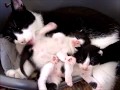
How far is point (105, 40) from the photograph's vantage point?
4.50ft

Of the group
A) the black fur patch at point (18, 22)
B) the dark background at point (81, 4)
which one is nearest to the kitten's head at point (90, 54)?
the black fur patch at point (18, 22)

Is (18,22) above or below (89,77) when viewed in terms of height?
above

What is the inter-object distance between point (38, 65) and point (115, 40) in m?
0.41

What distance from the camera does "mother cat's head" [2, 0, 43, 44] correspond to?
1.21 m

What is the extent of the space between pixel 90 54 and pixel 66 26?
0.23 m

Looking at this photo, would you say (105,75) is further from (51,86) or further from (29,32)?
(29,32)

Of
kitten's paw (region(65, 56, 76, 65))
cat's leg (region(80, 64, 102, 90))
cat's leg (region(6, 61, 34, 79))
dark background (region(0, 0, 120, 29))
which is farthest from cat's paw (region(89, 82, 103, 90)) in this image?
dark background (region(0, 0, 120, 29))

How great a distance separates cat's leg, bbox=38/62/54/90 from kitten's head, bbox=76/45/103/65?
4.8 inches

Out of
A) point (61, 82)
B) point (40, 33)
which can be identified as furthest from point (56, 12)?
point (61, 82)

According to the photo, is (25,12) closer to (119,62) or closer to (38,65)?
(38,65)

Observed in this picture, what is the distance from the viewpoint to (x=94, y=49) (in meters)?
1.20

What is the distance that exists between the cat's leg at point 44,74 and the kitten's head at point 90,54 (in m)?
0.12

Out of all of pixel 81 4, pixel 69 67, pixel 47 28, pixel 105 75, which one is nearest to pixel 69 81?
pixel 69 67

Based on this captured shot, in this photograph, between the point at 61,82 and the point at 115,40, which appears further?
the point at 115,40
